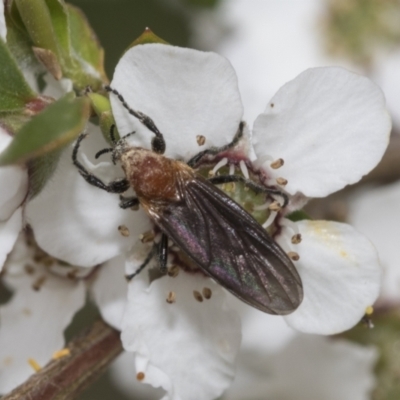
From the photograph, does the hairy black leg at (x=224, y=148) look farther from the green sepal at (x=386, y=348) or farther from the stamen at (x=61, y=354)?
the green sepal at (x=386, y=348)

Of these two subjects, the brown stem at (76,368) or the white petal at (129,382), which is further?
the white petal at (129,382)

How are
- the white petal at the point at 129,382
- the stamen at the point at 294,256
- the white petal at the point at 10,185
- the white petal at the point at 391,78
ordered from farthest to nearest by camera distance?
the white petal at the point at 391,78
the white petal at the point at 129,382
the stamen at the point at 294,256
the white petal at the point at 10,185

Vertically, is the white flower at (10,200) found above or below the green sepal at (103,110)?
below

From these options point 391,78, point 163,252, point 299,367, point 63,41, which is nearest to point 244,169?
point 163,252

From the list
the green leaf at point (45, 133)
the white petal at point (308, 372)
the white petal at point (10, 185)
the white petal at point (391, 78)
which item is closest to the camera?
the green leaf at point (45, 133)

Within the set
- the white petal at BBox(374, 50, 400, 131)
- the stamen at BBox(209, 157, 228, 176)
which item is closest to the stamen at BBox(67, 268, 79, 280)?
the stamen at BBox(209, 157, 228, 176)

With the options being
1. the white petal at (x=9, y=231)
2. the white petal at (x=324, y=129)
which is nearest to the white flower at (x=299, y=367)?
the white petal at (x=324, y=129)

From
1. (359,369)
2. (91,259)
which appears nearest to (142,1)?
(359,369)

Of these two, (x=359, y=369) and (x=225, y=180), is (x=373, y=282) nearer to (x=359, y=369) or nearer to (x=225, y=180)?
(x=225, y=180)
